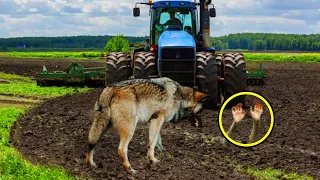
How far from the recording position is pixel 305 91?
74.2ft

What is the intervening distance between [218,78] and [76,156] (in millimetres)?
7193

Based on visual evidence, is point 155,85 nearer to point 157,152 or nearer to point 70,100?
point 157,152

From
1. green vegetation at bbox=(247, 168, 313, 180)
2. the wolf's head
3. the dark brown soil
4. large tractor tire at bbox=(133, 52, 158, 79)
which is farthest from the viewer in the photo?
the dark brown soil

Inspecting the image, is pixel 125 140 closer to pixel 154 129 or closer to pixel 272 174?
pixel 154 129

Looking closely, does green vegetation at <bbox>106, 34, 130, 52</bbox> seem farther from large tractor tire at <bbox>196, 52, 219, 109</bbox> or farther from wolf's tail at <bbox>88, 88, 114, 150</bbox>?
wolf's tail at <bbox>88, 88, 114, 150</bbox>

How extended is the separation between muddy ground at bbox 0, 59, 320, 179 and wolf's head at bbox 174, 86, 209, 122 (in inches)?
31.0

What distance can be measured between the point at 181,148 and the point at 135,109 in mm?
2366

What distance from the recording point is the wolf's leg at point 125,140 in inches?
328

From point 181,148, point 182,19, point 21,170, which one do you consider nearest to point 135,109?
point 21,170

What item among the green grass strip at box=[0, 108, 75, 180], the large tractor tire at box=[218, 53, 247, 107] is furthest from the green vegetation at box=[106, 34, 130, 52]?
the green grass strip at box=[0, 108, 75, 180]

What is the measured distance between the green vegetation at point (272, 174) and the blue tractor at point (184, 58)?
5822 millimetres

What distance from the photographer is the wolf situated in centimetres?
841

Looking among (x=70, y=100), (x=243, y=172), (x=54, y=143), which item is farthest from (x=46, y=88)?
(x=243, y=172)

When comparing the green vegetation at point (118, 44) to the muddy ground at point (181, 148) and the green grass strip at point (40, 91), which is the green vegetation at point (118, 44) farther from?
the muddy ground at point (181, 148)
